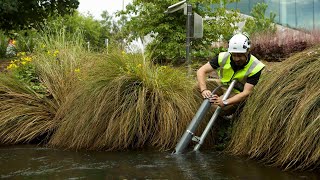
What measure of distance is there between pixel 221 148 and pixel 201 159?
0.72m

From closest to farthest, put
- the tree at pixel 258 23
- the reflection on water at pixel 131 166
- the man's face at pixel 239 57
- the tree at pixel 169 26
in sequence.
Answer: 1. the reflection on water at pixel 131 166
2. the man's face at pixel 239 57
3. the tree at pixel 169 26
4. the tree at pixel 258 23

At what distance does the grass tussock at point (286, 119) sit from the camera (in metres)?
5.34

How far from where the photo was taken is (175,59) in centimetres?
1223

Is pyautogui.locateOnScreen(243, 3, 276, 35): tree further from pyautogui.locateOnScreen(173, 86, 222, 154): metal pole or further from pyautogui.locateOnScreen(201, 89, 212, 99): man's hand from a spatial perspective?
pyautogui.locateOnScreen(173, 86, 222, 154): metal pole

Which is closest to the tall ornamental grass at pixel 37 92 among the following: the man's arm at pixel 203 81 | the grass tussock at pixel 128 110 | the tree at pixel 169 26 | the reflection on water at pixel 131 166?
the grass tussock at pixel 128 110

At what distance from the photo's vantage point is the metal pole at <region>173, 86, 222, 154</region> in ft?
21.1

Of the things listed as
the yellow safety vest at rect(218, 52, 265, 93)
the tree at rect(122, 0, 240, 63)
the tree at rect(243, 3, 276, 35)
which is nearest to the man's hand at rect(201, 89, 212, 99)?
the yellow safety vest at rect(218, 52, 265, 93)

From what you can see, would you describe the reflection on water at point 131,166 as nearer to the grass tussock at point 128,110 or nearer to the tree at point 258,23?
the grass tussock at point 128,110

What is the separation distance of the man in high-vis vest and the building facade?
25.4m

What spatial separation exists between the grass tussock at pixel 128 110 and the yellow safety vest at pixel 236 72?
0.55 metres

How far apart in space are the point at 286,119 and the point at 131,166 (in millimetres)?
1785

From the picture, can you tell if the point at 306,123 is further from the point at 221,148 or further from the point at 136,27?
the point at 136,27

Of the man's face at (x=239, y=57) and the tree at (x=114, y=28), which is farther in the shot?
the tree at (x=114, y=28)

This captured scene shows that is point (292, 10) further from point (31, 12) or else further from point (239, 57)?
point (239, 57)
